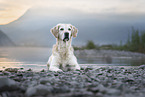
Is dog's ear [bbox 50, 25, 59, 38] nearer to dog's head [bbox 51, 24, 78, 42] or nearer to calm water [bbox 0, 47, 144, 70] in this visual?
dog's head [bbox 51, 24, 78, 42]

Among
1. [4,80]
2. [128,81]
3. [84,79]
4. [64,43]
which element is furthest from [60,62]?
[4,80]

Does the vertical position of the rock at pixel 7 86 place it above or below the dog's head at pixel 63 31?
below

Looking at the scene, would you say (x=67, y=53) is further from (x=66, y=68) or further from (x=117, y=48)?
(x=117, y=48)

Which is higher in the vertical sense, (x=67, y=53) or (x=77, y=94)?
(x=67, y=53)

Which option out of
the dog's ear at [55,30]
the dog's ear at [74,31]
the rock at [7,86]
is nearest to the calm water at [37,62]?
the dog's ear at [55,30]

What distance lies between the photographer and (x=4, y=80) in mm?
3492

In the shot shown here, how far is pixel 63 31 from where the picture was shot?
6.40m

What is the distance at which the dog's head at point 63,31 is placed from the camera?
6.34 meters

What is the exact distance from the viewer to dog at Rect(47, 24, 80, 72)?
21.4 ft

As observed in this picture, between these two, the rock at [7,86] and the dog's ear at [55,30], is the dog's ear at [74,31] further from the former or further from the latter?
the rock at [7,86]

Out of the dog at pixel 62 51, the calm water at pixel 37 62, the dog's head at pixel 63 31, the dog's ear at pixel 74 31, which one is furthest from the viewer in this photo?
the calm water at pixel 37 62

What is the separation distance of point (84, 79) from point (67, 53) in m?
2.39

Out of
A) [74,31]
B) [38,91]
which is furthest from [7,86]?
[74,31]

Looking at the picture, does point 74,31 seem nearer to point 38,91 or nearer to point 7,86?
point 7,86
